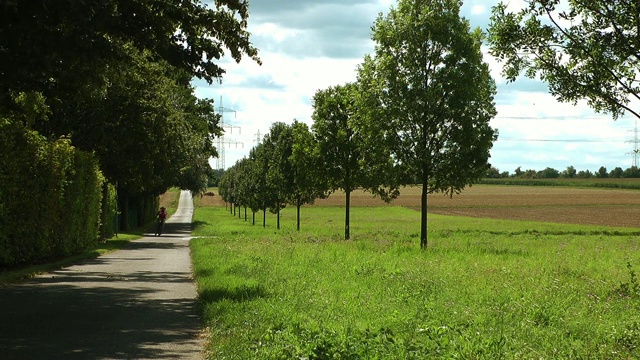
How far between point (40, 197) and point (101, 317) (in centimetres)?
1126

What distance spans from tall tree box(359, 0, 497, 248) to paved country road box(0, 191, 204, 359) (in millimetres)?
13040

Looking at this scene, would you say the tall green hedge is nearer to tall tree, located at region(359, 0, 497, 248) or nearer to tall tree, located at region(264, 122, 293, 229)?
tall tree, located at region(359, 0, 497, 248)

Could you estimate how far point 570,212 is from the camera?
8012 cm

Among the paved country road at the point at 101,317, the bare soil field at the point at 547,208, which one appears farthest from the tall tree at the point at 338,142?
the bare soil field at the point at 547,208

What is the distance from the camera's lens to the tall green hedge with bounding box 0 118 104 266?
19.4 m

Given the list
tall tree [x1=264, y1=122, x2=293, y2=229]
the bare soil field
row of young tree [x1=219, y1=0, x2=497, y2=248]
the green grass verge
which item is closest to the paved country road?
row of young tree [x1=219, y1=0, x2=497, y2=248]

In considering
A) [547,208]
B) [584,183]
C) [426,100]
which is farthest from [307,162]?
[584,183]

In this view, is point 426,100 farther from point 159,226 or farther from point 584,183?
point 584,183

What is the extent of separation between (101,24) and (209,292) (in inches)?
237

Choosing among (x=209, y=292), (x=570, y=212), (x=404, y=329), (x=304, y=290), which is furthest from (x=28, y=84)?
(x=570, y=212)

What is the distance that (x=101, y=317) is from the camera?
1184 cm

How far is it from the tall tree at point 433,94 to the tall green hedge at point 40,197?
12185 millimetres

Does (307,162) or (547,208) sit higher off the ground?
(307,162)

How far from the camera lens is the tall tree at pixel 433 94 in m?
29.5
